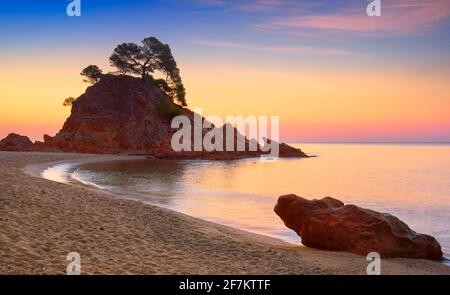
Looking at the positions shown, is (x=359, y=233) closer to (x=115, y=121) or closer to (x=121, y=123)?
(x=121, y=123)

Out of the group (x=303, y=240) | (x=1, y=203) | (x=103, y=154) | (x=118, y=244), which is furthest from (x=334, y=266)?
(x=103, y=154)

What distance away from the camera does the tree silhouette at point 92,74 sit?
96125mm

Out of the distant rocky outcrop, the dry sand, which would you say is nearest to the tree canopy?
the distant rocky outcrop

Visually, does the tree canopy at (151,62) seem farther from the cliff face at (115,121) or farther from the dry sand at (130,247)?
the dry sand at (130,247)

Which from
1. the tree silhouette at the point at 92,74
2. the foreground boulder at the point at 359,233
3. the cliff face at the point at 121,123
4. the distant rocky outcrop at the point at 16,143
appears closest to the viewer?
the foreground boulder at the point at 359,233

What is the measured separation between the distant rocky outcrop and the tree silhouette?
83.7ft

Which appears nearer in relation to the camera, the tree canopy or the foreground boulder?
the foreground boulder

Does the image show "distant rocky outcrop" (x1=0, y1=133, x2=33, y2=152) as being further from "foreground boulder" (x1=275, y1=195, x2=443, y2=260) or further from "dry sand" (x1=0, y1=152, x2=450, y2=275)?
"foreground boulder" (x1=275, y1=195, x2=443, y2=260)

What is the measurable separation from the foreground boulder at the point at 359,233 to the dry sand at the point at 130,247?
48 cm

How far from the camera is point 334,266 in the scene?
10828 millimetres

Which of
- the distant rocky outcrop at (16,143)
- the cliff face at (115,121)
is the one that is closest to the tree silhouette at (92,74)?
the cliff face at (115,121)

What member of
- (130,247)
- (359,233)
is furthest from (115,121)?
(130,247)

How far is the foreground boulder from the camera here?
42.2 ft
